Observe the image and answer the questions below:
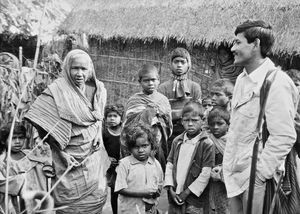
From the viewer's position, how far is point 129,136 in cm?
469

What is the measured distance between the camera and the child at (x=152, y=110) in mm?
5105

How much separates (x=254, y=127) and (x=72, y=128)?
1830mm

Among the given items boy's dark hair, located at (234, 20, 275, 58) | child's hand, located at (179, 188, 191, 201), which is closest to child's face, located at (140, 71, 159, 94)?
child's hand, located at (179, 188, 191, 201)

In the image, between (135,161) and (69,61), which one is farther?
(135,161)

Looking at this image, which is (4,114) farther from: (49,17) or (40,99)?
(49,17)

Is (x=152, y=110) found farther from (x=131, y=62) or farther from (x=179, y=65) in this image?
(x=131, y=62)

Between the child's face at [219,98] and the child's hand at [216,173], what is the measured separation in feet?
2.30

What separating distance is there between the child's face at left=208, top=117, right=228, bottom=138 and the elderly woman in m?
0.98

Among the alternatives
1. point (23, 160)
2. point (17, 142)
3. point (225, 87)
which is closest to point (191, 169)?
point (225, 87)

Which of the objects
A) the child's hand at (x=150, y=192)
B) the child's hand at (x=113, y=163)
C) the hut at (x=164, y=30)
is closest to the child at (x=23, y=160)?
the child's hand at (x=113, y=163)

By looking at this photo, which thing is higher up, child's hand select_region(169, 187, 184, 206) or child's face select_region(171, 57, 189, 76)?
child's face select_region(171, 57, 189, 76)

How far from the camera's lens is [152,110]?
5117 millimetres

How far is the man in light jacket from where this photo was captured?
2.98 m

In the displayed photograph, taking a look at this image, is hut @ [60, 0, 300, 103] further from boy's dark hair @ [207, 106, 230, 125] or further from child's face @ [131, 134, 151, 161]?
child's face @ [131, 134, 151, 161]
